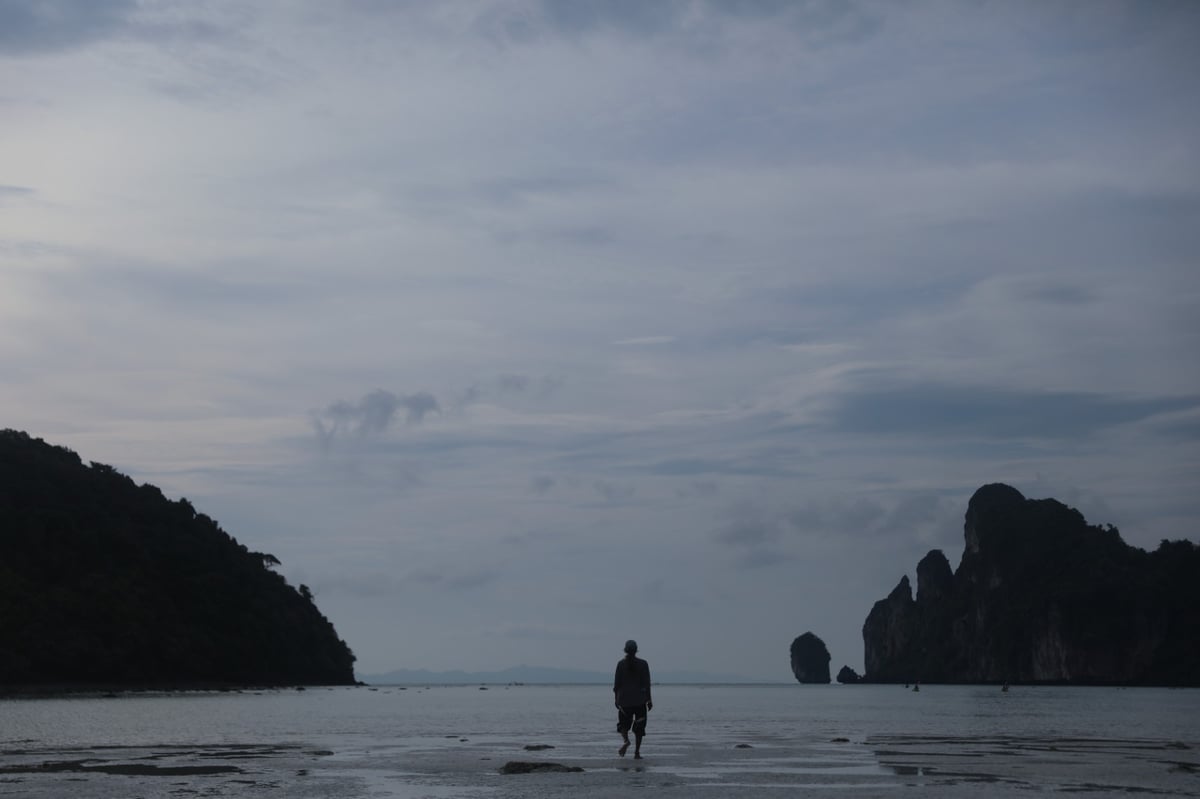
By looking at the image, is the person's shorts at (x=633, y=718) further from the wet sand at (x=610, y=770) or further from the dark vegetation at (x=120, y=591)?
the dark vegetation at (x=120, y=591)

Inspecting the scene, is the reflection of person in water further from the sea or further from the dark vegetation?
the dark vegetation

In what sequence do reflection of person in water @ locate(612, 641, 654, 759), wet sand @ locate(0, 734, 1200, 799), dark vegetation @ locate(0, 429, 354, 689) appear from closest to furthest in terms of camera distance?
wet sand @ locate(0, 734, 1200, 799) → reflection of person in water @ locate(612, 641, 654, 759) → dark vegetation @ locate(0, 429, 354, 689)

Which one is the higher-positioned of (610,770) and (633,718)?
(633,718)

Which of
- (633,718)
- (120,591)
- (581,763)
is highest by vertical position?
(120,591)

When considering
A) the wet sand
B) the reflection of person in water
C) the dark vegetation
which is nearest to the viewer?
the wet sand

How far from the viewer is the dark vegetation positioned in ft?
→ 421

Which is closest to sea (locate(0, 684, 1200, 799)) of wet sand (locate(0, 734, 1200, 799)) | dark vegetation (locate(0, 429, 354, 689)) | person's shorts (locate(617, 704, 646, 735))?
wet sand (locate(0, 734, 1200, 799))

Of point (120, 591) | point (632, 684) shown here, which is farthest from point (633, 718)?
point (120, 591)

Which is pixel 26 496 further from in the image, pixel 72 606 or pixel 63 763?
pixel 63 763

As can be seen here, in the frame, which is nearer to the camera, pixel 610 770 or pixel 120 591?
pixel 610 770

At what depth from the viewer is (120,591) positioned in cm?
14625

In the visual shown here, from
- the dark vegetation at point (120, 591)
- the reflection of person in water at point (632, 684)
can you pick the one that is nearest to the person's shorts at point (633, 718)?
the reflection of person in water at point (632, 684)

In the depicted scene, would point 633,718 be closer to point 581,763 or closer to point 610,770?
point 581,763

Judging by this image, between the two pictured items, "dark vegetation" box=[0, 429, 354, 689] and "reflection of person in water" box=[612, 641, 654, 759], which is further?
"dark vegetation" box=[0, 429, 354, 689]
